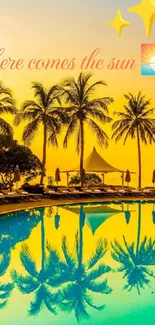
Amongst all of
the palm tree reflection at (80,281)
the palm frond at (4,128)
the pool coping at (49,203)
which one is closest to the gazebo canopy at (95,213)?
the pool coping at (49,203)

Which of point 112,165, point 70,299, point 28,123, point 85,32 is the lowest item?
point 70,299

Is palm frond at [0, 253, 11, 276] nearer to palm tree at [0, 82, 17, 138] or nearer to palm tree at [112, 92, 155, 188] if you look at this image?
palm tree at [0, 82, 17, 138]

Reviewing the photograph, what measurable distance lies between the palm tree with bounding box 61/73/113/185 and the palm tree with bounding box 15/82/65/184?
40 cm


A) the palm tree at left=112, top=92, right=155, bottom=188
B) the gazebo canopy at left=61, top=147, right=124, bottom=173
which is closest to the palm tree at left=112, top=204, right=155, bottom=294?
the gazebo canopy at left=61, top=147, right=124, bottom=173

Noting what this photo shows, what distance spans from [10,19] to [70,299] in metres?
13.3

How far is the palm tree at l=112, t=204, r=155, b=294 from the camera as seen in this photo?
20.7 feet

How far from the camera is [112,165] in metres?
18.2

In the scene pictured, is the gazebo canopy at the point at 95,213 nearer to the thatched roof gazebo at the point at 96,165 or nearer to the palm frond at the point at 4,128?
the thatched roof gazebo at the point at 96,165

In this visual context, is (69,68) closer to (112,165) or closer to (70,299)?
(112,165)

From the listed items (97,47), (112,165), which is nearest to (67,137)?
(112,165)

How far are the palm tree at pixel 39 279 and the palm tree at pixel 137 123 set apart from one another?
10.8 metres

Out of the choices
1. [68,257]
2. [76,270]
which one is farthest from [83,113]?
[76,270]

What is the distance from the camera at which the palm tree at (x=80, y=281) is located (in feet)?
17.1

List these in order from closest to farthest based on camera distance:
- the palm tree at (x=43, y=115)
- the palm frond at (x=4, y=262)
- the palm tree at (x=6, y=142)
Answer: the palm frond at (x=4, y=262), the palm tree at (x=6, y=142), the palm tree at (x=43, y=115)
